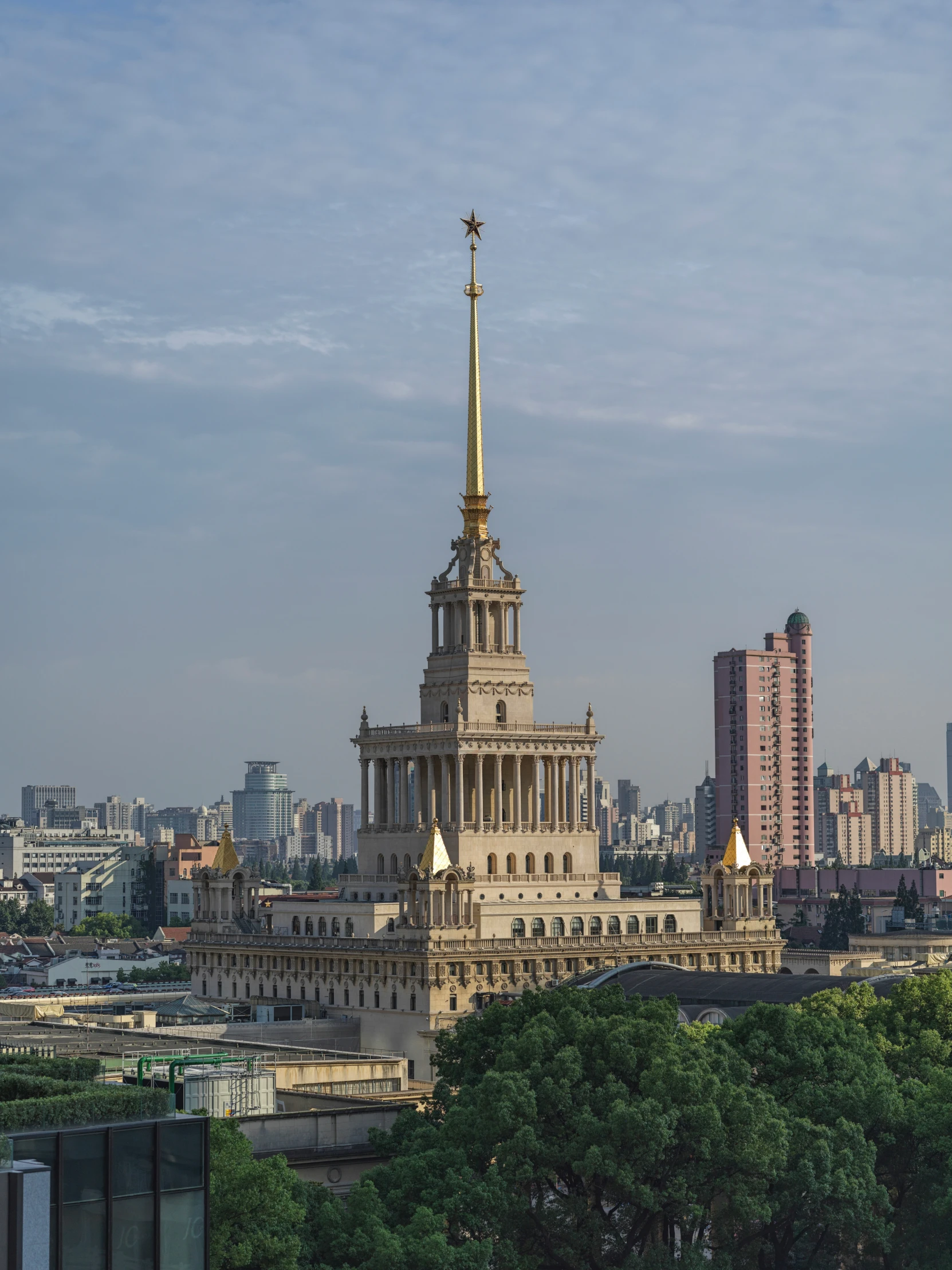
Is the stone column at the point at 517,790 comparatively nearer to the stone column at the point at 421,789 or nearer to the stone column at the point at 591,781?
the stone column at the point at 591,781

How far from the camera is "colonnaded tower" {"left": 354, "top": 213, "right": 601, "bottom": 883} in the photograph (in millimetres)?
137875

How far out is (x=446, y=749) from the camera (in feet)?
452

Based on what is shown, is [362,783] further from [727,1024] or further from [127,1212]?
[127,1212]

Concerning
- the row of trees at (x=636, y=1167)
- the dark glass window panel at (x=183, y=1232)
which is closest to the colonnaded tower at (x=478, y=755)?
the row of trees at (x=636, y=1167)

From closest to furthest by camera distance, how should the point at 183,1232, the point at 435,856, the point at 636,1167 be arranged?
the point at 183,1232 → the point at 636,1167 → the point at 435,856

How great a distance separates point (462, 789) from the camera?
137 metres

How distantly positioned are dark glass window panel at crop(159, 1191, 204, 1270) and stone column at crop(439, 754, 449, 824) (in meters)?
89.3

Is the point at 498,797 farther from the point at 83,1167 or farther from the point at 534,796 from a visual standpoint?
the point at 83,1167

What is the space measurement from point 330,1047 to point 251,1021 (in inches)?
208

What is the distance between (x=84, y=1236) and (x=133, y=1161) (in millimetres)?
1814

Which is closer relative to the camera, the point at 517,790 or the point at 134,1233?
the point at 134,1233

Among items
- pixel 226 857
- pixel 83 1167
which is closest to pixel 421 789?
pixel 226 857

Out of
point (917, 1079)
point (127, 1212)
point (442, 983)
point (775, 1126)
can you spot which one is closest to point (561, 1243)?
point (775, 1126)

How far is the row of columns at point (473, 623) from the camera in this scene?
140375mm
